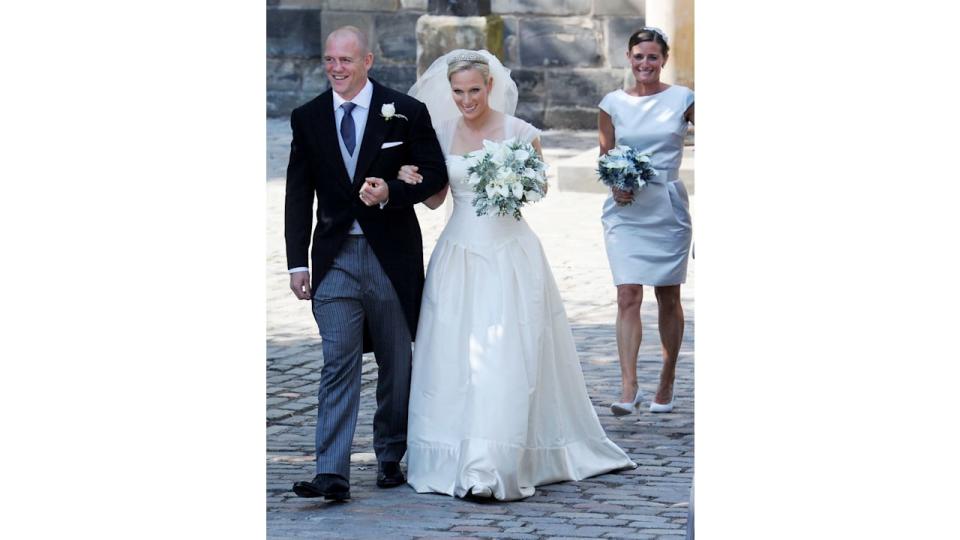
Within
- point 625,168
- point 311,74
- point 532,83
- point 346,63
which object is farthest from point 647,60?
point 311,74

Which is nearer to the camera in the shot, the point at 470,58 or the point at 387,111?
the point at 387,111

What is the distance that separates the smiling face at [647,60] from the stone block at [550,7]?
13.0 metres

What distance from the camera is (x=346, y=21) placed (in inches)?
862

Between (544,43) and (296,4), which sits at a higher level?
(296,4)

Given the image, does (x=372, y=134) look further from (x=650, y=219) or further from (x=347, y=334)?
(x=650, y=219)

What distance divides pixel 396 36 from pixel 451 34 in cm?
415

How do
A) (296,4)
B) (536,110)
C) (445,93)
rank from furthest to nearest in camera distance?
(296,4), (536,110), (445,93)

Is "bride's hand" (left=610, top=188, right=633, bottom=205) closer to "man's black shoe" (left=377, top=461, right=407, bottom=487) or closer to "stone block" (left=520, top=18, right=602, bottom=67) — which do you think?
"man's black shoe" (left=377, top=461, right=407, bottom=487)

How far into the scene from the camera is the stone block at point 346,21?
71.5 ft

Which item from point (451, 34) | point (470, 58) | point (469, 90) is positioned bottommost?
point (469, 90)

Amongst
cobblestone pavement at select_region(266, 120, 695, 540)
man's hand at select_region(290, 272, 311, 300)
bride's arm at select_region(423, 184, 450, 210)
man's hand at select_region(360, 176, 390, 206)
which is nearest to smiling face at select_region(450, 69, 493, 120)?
bride's arm at select_region(423, 184, 450, 210)

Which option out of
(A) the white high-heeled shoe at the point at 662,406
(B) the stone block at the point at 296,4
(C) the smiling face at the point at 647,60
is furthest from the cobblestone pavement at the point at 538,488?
(B) the stone block at the point at 296,4

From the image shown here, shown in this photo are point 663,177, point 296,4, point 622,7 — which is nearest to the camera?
point 663,177
